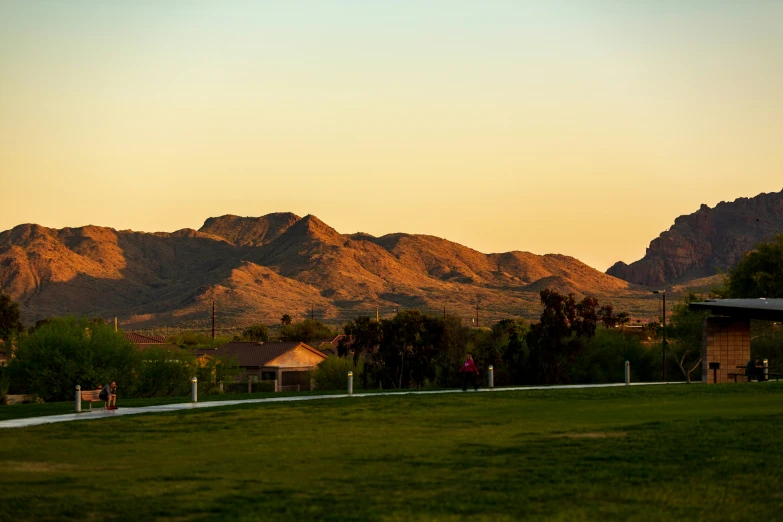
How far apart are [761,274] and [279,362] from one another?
120 ft

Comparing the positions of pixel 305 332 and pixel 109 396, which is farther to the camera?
pixel 305 332

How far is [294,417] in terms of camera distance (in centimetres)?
3019

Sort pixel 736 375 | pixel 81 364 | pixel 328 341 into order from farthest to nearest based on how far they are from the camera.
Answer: pixel 328 341 → pixel 81 364 → pixel 736 375

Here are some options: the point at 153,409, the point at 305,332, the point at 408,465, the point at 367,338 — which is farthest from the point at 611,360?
the point at 305,332

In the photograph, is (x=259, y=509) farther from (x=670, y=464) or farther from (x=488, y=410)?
(x=488, y=410)

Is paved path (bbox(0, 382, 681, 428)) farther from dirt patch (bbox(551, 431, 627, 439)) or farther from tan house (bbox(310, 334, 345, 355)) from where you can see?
tan house (bbox(310, 334, 345, 355))

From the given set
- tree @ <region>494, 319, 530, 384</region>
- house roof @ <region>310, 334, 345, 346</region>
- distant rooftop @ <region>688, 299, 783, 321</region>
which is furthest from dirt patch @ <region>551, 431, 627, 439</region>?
house roof @ <region>310, 334, 345, 346</region>

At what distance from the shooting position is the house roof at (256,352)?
8800 centimetres

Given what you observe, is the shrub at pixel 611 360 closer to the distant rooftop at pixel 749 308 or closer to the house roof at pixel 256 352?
the distant rooftop at pixel 749 308

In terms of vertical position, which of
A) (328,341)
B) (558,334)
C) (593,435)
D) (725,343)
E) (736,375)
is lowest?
(593,435)

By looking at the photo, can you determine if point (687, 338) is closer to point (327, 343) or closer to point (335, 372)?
point (335, 372)

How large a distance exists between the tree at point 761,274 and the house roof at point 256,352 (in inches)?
1342

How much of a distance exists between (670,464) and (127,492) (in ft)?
31.4

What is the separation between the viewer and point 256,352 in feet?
297
